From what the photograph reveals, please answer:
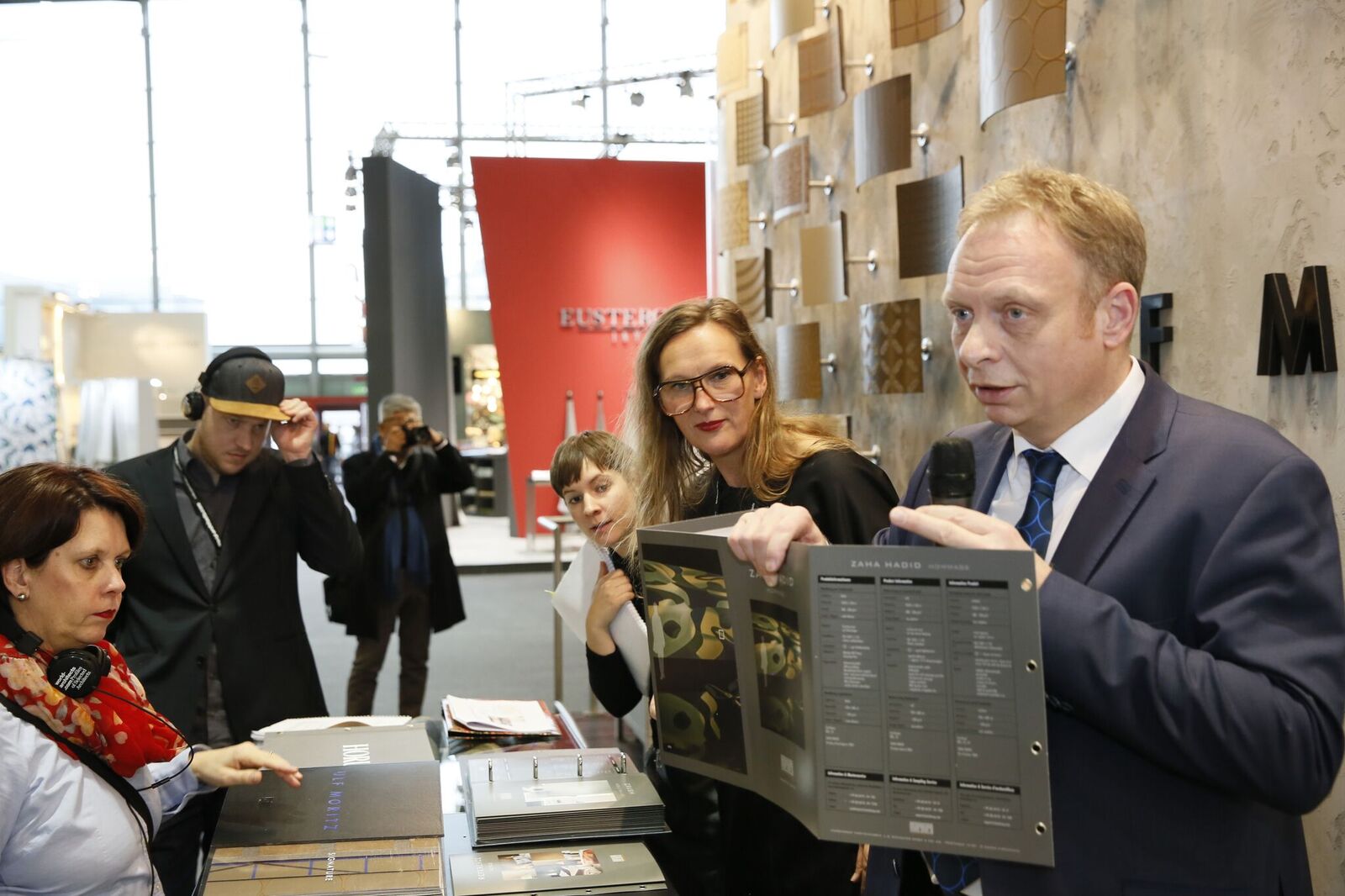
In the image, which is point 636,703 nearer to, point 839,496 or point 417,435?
point 839,496

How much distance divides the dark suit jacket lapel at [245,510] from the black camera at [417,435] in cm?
237

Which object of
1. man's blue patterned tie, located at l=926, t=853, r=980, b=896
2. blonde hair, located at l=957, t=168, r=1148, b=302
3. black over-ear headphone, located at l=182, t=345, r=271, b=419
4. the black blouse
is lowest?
man's blue patterned tie, located at l=926, t=853, r=980, b=896

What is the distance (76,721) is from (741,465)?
3.72 feet

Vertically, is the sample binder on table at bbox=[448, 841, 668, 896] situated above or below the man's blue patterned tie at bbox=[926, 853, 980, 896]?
below

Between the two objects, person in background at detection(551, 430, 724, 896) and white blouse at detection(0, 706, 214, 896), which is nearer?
white blouse at detection(0, 706, 214, 896)

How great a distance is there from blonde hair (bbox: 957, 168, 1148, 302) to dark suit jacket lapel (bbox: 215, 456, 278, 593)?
7.46 feet

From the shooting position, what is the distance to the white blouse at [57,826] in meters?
1.61

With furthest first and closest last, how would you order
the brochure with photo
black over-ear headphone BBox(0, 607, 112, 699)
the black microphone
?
the brochure with photo < black over-ear headphone BBox(0, 607, 112, 699) < the black microphone

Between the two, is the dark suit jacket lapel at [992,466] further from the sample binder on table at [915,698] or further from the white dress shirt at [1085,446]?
the sample binder on table at [915,698]

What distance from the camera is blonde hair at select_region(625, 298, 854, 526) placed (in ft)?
6.63

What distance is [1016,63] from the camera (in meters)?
3.54

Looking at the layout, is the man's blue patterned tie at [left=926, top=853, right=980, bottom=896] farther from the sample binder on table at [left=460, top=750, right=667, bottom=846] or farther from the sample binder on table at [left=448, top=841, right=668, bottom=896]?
the sample binder on table at [left=460, top=750, right=667, bottom=846]

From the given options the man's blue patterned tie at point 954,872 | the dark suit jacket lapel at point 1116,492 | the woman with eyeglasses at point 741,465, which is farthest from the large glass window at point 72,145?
the dark suit jacket lapel at point 1116,492

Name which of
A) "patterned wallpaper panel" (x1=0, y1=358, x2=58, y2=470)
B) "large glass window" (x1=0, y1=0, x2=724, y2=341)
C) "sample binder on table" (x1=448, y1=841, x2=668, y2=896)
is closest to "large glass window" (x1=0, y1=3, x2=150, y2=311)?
"large glass window" (x1=0, y1=0, x2=724, y2=341)
